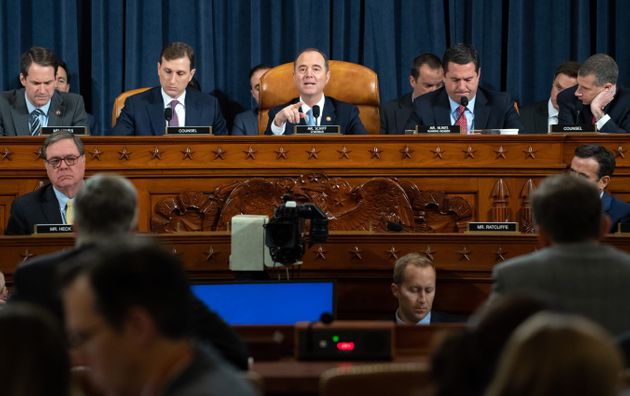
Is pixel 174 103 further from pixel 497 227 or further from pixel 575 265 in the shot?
pixel 575 265

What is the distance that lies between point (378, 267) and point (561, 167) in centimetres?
146

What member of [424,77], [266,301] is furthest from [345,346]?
[424,77]

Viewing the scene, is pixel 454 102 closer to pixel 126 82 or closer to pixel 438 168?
pixel 438 168

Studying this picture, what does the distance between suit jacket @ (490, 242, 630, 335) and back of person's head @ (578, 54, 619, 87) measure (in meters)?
4.34

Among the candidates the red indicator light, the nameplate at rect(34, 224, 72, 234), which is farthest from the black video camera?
the red indicator light

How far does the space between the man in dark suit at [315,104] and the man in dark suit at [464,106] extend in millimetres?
378

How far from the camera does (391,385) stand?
2.54 metres

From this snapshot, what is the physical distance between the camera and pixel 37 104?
7.47 metres

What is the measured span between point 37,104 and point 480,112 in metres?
2.87

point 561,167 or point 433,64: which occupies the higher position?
point 433,64

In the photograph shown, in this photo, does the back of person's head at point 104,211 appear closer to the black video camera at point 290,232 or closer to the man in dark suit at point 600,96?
the black video camera at point 290,232

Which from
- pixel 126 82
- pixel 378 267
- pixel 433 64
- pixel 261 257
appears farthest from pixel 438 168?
pixel 126 82

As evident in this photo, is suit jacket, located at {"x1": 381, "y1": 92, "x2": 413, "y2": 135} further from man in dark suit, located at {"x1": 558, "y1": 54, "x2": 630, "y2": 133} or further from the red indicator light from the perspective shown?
the red indicator light

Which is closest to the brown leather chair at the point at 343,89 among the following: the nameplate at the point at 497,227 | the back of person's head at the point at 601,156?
the back of person's head at the point at 601,156
